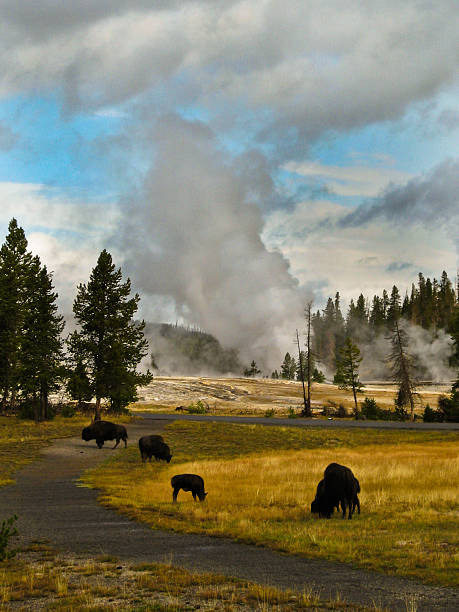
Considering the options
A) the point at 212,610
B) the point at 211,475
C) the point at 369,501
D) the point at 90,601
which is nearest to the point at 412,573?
the point at 212,610

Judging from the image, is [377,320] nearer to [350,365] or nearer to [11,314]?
[350,365]

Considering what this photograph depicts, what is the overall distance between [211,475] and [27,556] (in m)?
13.9

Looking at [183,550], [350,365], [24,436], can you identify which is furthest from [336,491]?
[350,365]

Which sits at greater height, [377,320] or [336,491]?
[377,320]

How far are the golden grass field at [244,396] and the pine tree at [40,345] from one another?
2570 cm

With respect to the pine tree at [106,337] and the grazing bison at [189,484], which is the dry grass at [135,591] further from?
the pine tree at [106,337]

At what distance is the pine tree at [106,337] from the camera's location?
56.7 metres

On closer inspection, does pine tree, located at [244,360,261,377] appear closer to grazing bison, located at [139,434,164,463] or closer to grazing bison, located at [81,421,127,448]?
grazing bison, located at [81,421,127,448]

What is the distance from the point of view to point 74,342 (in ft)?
185

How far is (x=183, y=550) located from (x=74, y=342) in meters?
46.2

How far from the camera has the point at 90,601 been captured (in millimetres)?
8578

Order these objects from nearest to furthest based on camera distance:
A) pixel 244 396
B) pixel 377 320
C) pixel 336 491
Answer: pixel 336 491, pixel 244 396, pixel 377 320

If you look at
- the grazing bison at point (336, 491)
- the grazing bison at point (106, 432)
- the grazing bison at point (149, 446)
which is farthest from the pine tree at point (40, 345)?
the grazing bison at point (336, 491)

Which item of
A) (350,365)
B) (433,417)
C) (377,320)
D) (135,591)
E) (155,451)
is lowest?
(433,417)
